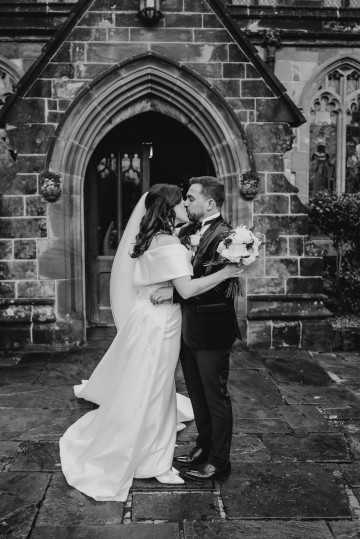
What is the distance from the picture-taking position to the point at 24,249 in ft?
23.5

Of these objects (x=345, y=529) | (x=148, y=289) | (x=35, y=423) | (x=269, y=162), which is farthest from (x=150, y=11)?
(x=345, y=529)

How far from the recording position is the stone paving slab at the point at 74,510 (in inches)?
126

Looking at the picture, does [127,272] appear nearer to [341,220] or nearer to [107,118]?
[107,118]

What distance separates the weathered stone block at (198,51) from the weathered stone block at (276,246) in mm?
2409

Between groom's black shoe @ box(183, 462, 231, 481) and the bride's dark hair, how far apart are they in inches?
58.2

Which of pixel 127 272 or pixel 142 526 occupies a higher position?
pixel 127 272

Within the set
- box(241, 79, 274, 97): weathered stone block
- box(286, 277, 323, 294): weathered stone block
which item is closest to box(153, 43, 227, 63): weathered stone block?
box(241, 79, 274, 97): weathered stone block

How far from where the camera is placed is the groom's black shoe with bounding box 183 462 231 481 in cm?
365

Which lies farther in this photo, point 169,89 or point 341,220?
point 341,220

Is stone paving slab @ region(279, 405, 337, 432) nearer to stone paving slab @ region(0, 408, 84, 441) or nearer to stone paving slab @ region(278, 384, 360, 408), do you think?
stone paving slab @ region(278, 384, 360, 408)

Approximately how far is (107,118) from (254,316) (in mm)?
3226

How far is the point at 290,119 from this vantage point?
284 inches

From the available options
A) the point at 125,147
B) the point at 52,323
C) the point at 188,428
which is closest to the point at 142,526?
the point at 188,428

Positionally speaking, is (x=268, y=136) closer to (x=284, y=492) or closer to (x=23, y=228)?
(x=23, y=228)
